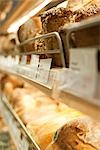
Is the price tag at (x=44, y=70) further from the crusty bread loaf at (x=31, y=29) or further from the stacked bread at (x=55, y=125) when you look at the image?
the crusty bread loaf at (x=31, y=29)

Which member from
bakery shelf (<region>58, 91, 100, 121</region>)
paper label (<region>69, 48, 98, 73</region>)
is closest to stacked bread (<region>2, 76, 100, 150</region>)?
bakery shelf (<region>58, 91, 100, 121</region>)

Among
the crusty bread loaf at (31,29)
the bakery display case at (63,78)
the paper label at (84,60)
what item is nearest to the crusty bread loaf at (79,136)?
the bakery display case at (63,78)

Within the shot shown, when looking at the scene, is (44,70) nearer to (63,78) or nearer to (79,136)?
(79,136)

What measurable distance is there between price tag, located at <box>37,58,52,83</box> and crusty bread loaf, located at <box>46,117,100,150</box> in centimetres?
20

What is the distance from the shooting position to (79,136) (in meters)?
1.06

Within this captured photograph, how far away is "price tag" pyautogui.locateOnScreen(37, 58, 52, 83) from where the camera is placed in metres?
1.04

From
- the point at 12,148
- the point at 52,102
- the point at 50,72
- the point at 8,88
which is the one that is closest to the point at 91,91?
the point at 50,72

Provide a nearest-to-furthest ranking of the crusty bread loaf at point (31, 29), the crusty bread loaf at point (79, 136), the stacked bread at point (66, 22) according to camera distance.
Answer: the stacked bread at point (66, 22)
the crusty bread loaf at point (79, 136)
the crusty bread loaf at point (31, 29)

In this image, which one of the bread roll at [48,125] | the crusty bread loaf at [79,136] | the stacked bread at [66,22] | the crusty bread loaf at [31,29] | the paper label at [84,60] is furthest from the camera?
the crusty bread loaf at [31,29]

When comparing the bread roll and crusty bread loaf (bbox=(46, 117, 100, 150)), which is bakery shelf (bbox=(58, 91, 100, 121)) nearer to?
crusty bread loaf (bbox=(46, 117, 100, 150))

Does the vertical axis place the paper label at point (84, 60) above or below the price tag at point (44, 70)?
above

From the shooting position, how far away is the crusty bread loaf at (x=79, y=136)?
1021mm

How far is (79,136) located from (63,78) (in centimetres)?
39

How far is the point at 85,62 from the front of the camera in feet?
1.89
